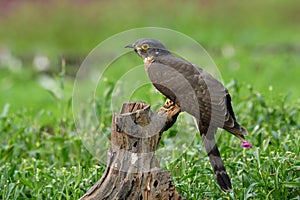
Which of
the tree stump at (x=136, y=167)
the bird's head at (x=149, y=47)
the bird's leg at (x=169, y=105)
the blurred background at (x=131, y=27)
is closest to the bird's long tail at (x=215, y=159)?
the bird's leg at (x=169, y=105)

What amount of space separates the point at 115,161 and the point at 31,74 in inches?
298

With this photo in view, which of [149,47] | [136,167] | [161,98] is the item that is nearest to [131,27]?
[161,98]

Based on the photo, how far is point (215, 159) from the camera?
4828mm

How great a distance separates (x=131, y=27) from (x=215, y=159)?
10322 mm

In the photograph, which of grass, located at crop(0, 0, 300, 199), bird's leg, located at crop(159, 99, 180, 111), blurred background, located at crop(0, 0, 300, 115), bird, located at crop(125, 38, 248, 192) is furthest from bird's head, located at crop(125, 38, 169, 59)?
blurred background, located at crop(0, 0, 300, 115)

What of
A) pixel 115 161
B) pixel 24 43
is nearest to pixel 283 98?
pixel 115 161

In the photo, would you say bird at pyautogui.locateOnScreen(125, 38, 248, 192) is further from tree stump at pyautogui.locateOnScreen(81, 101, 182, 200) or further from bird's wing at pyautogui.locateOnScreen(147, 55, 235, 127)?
tree stump at pyautogui.locateOnScreen(81, 101, 182, 200)

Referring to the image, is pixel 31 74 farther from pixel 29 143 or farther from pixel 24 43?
pixel 29 143

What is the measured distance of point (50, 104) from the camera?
995 centimetres

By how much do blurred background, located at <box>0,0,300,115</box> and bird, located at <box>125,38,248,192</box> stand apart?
6902 millimetres

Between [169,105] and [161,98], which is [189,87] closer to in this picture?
[169,105]

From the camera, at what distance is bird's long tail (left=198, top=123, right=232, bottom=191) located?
4.81 m

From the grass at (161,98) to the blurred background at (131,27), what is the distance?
24mm

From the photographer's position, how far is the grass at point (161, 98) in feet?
16.9
